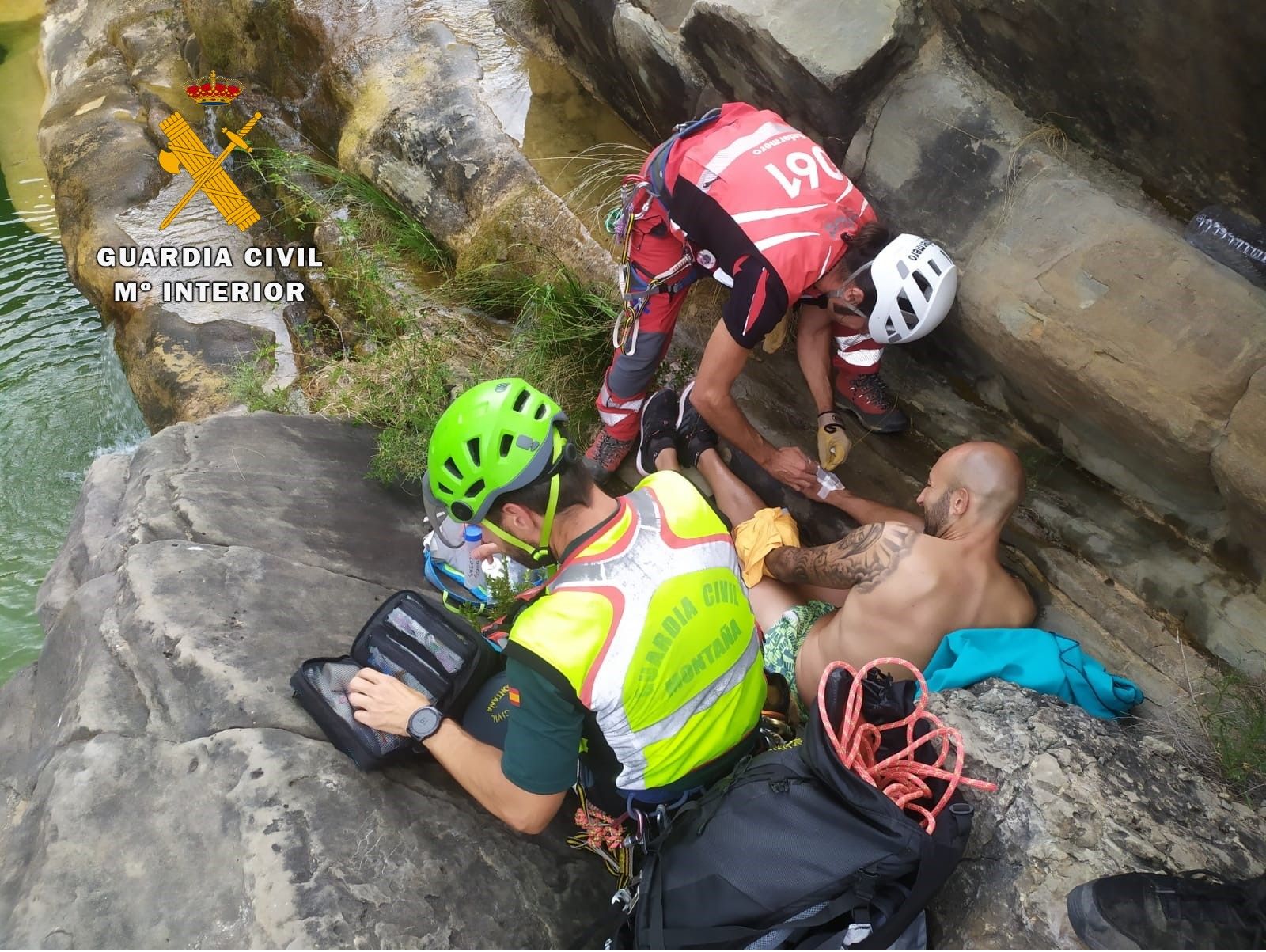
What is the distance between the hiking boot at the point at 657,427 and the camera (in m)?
4.50

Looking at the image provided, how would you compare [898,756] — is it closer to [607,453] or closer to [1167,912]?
[1167,912]

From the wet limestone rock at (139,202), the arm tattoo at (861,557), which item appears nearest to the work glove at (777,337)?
the arm tattoo at (861,557)

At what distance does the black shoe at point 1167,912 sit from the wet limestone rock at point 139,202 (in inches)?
213

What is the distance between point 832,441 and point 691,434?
0.73m

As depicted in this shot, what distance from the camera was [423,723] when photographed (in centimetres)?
270

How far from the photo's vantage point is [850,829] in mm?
2248

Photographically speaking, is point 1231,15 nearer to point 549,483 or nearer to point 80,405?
point 549,483

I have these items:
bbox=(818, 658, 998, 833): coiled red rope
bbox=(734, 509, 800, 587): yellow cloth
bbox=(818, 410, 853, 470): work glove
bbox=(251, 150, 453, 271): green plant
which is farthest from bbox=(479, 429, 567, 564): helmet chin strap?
bbox=(251, 150, 453, 271): green plant

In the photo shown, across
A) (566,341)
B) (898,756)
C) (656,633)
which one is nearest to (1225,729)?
(898,756)

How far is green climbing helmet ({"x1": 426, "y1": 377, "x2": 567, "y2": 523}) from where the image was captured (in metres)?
2.46

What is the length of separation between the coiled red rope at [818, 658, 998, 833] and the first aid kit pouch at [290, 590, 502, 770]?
45.7 inches

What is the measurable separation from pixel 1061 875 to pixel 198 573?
9.61 feet

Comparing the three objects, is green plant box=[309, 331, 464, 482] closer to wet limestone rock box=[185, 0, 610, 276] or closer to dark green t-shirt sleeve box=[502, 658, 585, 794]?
wet limestone rock box=[185, 0, 610, 276]

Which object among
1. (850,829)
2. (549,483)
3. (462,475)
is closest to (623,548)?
(549,483)
